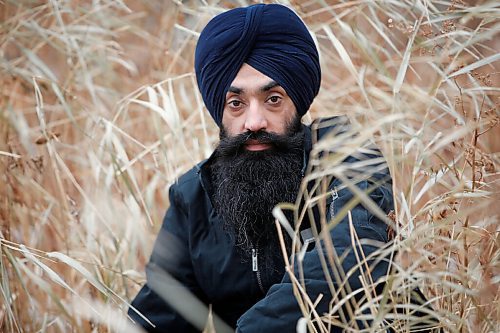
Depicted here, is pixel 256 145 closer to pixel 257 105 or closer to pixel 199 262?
pixel 257 105

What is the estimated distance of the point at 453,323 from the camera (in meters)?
1.65

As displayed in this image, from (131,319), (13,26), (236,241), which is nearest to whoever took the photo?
(131,319)

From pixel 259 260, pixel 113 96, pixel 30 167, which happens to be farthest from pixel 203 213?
pixel 113 96

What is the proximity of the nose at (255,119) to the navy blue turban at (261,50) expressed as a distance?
90mm

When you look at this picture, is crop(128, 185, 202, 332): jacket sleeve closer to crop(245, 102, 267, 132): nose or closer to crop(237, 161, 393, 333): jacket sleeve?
crop(245, 102, 267, 132): nose

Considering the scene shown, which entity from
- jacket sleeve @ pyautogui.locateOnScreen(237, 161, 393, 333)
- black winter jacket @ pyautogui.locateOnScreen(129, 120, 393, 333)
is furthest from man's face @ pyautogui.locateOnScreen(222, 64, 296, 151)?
jacket sleeve @ pyautogui.locateOnScreen(237, 161, 393, 333)

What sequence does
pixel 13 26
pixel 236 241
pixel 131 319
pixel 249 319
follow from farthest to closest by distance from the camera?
pixel 13 26
pixel 236 241
pixel 131 319
pixel 249 319

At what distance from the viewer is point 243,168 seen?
2.23 meters

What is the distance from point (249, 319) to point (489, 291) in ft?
1.83

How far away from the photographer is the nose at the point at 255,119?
2.20 metres

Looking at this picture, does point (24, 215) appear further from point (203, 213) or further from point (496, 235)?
point (496, 235)

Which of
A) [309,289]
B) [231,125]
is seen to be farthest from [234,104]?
[309,289]

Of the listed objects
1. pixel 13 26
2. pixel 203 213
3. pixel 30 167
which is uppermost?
pixel 13 26

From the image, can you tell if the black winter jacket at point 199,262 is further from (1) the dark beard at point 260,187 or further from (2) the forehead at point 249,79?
(2) the forehead at point 249,79
